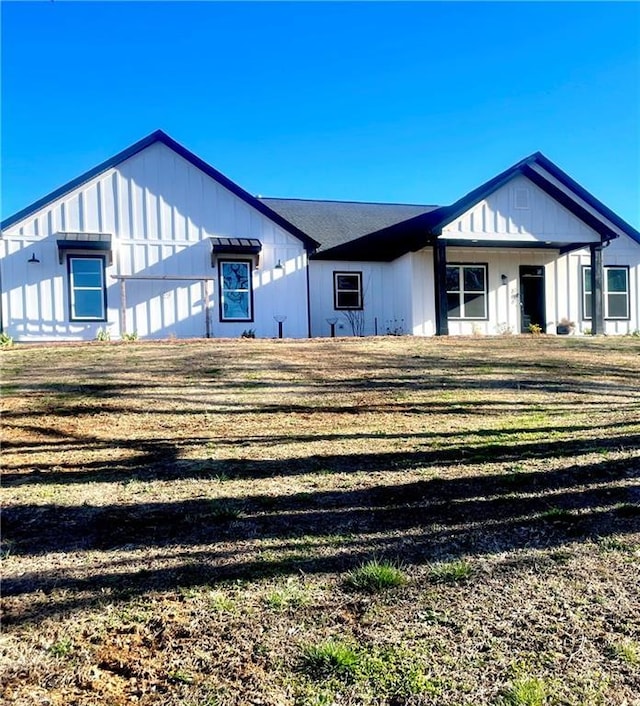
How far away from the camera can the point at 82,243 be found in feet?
44.5

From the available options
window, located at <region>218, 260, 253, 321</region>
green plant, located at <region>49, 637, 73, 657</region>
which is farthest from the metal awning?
green plant, located at <region>49, 637, 73, 657</region>

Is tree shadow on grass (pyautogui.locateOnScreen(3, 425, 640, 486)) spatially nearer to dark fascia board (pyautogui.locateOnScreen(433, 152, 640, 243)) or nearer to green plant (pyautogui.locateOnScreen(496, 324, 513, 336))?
dark fascia board (pyautogui.locateOnScreen(433, 152, 640, 243))

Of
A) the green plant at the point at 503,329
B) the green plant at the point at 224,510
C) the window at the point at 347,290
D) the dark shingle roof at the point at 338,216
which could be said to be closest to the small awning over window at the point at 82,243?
the dark shingle roof at the point at 338,216

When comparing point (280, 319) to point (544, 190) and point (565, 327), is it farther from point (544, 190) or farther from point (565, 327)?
point (565, 327)

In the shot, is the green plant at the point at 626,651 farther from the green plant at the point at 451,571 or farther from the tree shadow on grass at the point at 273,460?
the tree shadow on grass at the point at 273,460

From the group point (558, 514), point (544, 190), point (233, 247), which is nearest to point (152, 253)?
point (233, 247)

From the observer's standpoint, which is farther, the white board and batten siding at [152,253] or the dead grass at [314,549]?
the white board and batten siding at [152,253]

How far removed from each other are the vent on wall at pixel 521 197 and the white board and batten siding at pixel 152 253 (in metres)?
6.50

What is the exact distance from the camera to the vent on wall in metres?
15.9

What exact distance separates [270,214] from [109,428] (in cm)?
1091

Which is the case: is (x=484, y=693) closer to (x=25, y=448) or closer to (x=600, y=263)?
(x=25, y=448)

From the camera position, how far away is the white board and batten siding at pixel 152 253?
541 inches

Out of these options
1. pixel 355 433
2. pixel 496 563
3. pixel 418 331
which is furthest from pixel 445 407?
pixel 418 331

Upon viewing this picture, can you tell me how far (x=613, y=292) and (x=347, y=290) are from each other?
949 centimetres
